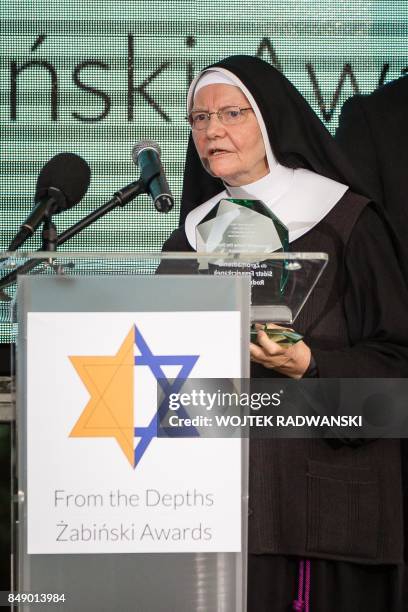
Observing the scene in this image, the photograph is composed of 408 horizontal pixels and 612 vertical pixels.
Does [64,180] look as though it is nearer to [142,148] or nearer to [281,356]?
[142,148]

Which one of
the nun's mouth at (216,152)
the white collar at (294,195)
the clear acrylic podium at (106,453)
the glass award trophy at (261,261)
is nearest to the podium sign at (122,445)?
the clear acrylic podium at (106,453)

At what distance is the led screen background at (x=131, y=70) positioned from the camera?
149 inches

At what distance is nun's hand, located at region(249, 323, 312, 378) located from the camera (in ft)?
6.79

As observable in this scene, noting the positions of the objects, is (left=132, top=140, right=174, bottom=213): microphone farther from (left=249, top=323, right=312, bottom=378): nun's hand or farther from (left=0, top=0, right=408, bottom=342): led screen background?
(left=0, top=0, right=408, bottom=342): led screen background

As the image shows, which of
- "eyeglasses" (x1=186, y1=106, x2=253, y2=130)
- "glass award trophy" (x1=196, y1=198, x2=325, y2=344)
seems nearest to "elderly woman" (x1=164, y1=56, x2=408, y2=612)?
"eyeglasses" (x1=186, y1=106, x2=253, y2=130)

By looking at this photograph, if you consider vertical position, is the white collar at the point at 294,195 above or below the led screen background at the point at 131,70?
below

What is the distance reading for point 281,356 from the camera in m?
2.15

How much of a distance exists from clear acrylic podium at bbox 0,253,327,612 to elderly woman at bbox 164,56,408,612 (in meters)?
0.41

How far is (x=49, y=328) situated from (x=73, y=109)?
83.8 inches

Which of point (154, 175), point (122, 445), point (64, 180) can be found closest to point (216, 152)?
point (154, 175)

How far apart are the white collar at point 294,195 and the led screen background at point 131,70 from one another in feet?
3.35

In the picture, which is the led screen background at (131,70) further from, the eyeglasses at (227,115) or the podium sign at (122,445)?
the podium sign at (122,445)

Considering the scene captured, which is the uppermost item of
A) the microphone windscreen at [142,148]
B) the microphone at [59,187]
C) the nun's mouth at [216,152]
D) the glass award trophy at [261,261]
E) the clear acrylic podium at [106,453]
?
the nun's mouth at [216,152]

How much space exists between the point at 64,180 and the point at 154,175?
0.20 m
